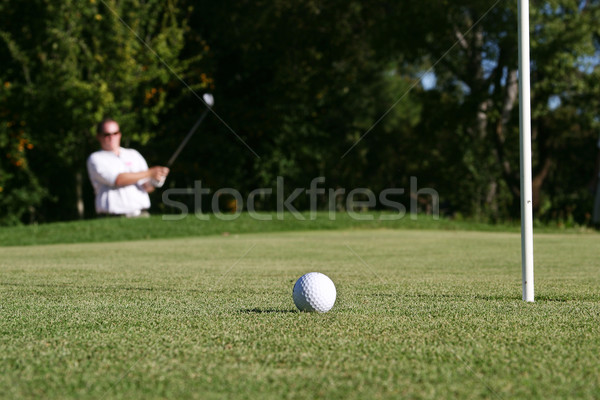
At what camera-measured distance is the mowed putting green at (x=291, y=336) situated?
2.93 metres

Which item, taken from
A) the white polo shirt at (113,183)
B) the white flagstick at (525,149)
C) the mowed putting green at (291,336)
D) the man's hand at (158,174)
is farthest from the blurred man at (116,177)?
the white flagstick at (525,149)

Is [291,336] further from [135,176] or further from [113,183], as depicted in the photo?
[113,183]

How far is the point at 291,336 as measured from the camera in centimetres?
394

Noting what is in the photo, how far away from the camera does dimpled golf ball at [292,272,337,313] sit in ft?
15.6

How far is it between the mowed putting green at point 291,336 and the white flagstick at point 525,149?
44 cm

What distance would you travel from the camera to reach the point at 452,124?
2456cm

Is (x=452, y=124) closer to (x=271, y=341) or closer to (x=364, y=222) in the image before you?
(x=364, y=222)

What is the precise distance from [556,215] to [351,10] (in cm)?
1162

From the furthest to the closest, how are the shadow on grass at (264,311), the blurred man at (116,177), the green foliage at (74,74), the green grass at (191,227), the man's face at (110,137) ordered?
the green foliage at (74,74), the green grass at (191,227), the man's face at (110,137), the blurred man at (116,177), the shadow on grass at (264,311)

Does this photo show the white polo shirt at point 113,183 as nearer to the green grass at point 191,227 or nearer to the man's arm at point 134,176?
the man's arm at point 134,176

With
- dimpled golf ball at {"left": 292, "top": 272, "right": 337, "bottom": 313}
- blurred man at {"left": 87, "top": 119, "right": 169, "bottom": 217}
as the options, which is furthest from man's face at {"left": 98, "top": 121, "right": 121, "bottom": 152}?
dimpled golf ball at {"left": 292, "top": 272, "right": 337, "bottom": 313}

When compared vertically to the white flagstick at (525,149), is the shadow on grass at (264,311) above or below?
below

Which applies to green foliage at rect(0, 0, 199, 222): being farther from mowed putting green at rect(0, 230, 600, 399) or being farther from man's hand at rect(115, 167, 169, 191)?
mowed putting green at rect(0, 230, 600, 399)

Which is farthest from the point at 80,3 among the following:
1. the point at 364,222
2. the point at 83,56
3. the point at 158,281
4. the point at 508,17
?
the point at 158,281
